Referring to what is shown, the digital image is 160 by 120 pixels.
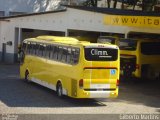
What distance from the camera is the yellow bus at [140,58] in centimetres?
2870

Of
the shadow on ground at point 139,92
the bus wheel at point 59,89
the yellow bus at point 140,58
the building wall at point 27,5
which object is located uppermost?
the building wall at point 27,5

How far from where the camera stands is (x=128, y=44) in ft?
97.6

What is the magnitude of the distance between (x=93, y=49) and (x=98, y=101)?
2.70m

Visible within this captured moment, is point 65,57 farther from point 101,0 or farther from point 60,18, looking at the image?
point 101,0

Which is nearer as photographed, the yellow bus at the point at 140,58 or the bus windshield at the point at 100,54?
the bus windshield at the point at 100,54

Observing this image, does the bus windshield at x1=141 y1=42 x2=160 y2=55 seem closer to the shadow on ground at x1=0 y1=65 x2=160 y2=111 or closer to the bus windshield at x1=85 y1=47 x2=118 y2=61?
the shadow on ground at x1=0 y1=65 x2=160 y2=111

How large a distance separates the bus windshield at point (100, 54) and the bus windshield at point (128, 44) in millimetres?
8215

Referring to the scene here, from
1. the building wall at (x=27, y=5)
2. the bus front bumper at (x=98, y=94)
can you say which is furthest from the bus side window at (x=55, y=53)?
the building wall at (x=27, y=5)

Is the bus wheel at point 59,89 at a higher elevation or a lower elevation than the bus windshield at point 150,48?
lower

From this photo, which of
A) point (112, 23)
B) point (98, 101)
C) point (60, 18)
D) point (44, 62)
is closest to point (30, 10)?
point (60, 18)

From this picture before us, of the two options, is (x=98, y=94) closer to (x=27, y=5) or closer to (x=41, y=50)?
(x=41, y=50)

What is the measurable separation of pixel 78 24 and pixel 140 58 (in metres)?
6.41

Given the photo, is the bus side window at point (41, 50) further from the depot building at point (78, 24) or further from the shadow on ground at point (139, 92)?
the depot building at point (78, 24)

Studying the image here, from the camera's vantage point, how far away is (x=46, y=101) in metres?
21.6
